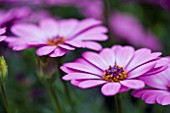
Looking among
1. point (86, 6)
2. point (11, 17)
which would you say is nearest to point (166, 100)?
point (11, 17)

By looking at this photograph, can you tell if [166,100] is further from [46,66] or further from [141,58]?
[46,66]

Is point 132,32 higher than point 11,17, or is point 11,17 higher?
point 11,17

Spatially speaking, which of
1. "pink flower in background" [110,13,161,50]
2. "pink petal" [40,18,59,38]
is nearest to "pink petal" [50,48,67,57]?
A: "pink petal" [40,18,59,38]

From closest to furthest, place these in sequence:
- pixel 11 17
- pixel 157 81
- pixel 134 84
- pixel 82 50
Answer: pixel 134 84, pixel 157 81, pixel 11 17, pixel 82 50

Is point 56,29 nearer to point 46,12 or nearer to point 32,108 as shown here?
point 32,108

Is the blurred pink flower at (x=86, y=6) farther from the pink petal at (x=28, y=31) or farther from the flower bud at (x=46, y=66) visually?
the flower bud at (x=46, y=66)

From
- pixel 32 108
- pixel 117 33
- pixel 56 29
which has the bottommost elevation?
pixel 32 108

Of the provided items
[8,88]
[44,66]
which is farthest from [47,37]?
[8,88]
